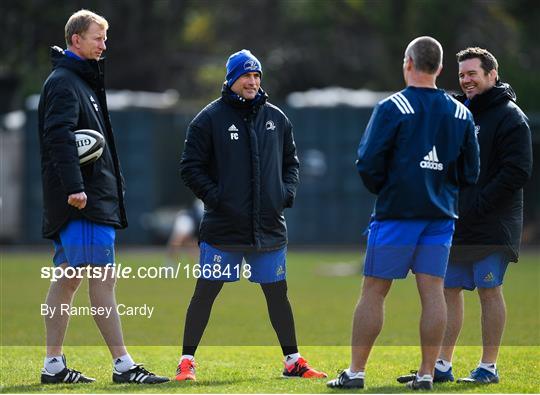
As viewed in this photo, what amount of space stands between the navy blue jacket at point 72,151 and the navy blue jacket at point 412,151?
5.80ft

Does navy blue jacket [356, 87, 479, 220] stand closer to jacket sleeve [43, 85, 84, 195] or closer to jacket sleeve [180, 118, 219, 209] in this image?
jacket sleeve [180, 118, 219, 209]

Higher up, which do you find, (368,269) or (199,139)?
(199,139)

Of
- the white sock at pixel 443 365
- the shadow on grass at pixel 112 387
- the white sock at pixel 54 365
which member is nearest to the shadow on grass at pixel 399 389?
the white sock at pixel 443 365

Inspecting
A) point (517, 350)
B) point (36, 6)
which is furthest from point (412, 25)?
point (517, 350)

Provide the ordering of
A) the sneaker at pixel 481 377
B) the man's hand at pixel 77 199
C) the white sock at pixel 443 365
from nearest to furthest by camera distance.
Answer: the man's hand at pixel 77 199, the sneaker at pixel 481 377, the white sock at pixel 443 365

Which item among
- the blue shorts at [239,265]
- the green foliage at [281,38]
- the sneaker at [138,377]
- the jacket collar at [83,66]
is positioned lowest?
the sneaker at [138,377]

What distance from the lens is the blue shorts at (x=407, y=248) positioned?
7.69m

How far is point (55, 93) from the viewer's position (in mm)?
8305

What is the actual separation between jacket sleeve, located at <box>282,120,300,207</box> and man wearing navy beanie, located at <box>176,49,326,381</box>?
0.47 ft

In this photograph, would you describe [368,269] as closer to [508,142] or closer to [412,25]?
[508,142]

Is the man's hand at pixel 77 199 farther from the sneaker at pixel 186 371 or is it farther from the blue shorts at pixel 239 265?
the sneaker at pixel 186 371

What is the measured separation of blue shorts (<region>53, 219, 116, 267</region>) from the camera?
27.2 ft

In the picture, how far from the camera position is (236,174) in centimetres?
859

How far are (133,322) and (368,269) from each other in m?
6.10
